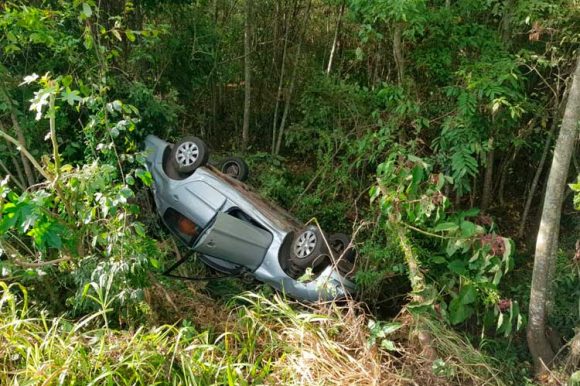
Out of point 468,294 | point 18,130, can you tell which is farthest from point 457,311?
point 18,130

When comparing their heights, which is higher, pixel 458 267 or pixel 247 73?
pixel 247 73

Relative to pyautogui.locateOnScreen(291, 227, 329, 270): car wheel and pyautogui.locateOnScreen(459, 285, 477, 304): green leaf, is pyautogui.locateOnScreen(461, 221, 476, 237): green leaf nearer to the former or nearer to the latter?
pyautogui.locateOnScreen(459, 285, 477, 304): green leaf

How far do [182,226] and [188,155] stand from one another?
2.58 feet

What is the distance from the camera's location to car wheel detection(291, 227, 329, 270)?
4992mm

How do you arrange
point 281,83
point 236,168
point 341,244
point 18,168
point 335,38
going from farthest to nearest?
point 281,83 < point 335,38 < point 236,168 < point 341,244 < point 18,168

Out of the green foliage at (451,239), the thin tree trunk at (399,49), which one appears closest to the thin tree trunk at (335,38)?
the thin tree trunk at (399,49)

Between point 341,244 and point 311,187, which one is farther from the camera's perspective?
point 311,187

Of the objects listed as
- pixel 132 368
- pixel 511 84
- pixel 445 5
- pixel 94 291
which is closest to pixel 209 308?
pixel 94 291

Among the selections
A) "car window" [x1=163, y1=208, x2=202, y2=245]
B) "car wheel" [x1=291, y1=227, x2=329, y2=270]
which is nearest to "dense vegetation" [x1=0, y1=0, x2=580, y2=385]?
"car window" [x1=163, y1=208, x2=202, y2=245]

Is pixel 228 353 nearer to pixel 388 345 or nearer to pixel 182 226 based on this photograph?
pixel 388 345

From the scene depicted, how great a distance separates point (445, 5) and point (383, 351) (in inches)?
143

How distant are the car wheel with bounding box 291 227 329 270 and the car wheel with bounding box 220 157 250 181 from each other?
61.3 inches

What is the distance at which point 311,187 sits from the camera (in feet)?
22.7

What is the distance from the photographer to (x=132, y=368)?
327 cm
